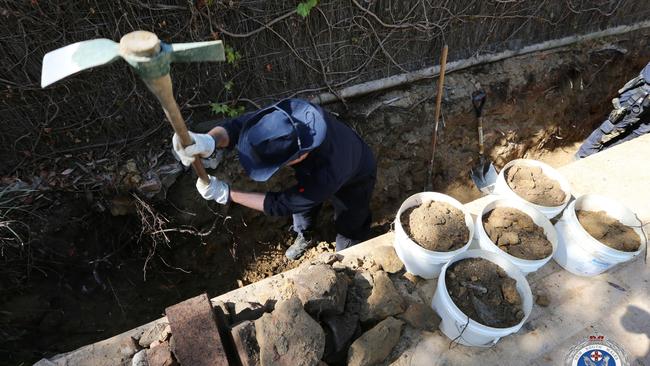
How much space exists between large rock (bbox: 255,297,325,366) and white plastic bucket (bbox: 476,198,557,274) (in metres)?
1.08

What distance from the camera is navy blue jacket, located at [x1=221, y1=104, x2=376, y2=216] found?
202 cm

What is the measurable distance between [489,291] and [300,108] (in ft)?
4.49

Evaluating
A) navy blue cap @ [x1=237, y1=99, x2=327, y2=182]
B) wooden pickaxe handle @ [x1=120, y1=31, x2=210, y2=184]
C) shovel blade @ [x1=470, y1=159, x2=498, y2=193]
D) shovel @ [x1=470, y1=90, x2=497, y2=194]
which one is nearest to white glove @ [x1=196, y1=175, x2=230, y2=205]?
navy blue cap @ [x1=237, y1=99, x2=327, y2=182]

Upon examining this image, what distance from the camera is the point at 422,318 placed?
2002 mm

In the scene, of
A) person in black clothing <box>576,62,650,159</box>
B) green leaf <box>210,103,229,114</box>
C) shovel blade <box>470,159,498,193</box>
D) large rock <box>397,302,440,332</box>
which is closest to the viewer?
large rock <box>397,302,440,332</box>

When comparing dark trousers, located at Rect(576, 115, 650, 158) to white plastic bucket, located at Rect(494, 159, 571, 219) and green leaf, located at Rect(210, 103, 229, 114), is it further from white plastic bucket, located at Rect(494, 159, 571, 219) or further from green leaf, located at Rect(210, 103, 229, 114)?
green leaf, located at Rect(210, 103, 229, 114)

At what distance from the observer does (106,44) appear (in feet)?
4.30

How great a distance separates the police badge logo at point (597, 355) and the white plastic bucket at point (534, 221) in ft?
1.44

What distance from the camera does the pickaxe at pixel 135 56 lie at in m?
1.23

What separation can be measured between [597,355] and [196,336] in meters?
1.97

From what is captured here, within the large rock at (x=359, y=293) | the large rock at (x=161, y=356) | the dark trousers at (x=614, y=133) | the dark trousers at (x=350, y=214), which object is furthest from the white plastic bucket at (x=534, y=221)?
the dark trousers at (x=614, y=133)

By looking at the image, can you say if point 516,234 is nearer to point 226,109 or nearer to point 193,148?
point 193,148

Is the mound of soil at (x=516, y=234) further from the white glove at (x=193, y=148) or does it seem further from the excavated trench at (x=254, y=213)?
the white glove at (x=193, y=148)

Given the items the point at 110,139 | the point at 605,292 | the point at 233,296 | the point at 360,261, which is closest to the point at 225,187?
the point at 233,296
